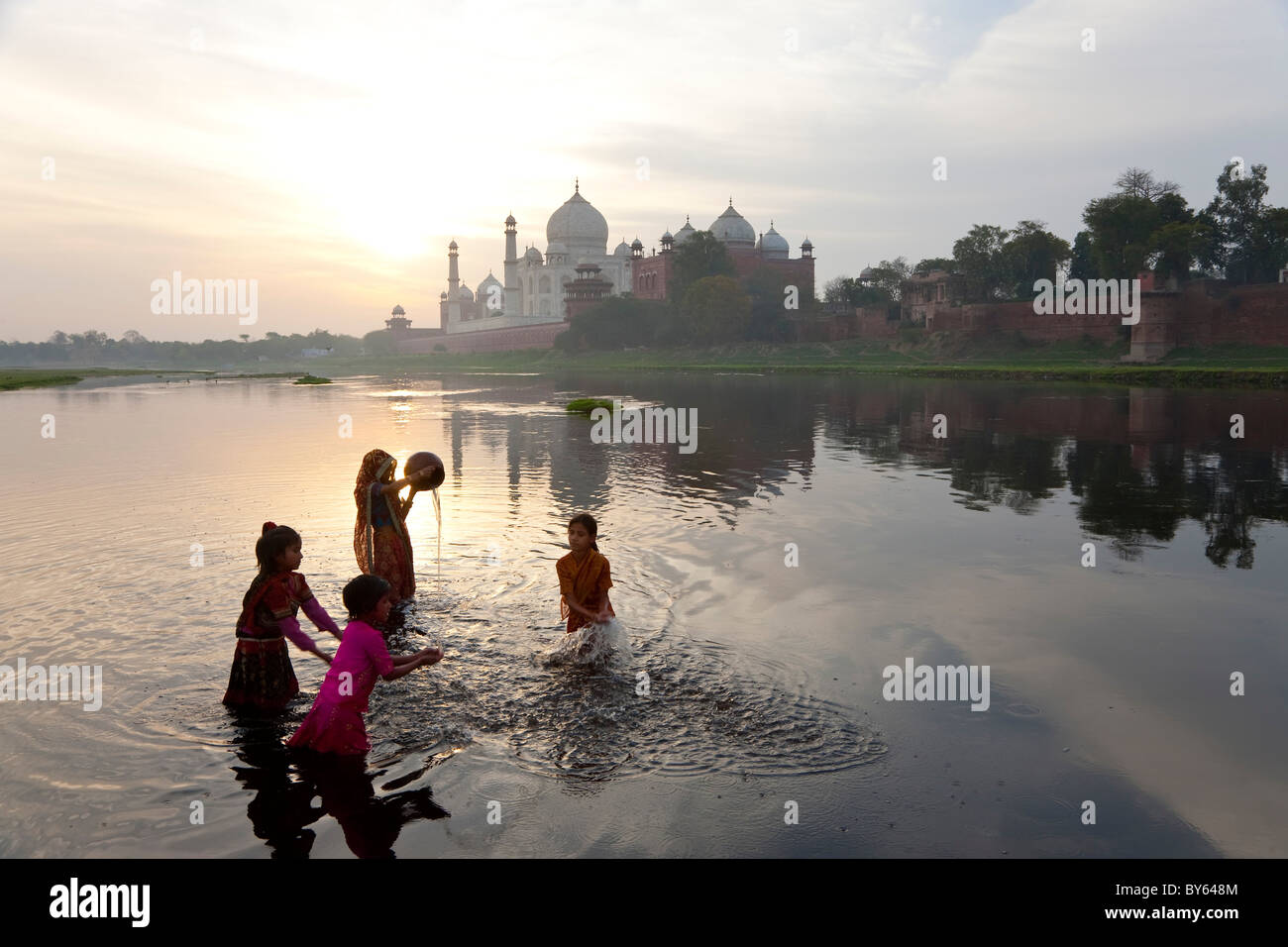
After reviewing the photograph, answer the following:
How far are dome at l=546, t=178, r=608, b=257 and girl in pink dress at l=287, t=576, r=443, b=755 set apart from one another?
83609 millimetres

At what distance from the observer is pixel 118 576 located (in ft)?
24.5

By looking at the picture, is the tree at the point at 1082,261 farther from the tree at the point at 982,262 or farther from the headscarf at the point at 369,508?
the headscarf at the point at 369,508

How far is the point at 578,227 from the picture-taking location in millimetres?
84938

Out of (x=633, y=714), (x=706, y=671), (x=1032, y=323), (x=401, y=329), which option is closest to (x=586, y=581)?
(x=706, y=671)

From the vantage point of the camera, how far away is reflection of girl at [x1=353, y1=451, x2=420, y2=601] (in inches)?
260

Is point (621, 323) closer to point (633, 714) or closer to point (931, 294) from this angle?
point (931, 294)

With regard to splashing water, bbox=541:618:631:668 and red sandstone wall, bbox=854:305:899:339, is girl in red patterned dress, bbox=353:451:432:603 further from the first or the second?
red sandstone wall, bbox=854:305:899:339

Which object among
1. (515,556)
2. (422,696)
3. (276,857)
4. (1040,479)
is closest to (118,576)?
(515,556)

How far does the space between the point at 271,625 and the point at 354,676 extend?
2.32 feet

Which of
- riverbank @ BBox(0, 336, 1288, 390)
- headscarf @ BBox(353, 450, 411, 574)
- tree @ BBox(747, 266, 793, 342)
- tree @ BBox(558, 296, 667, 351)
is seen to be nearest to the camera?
headscarf @ BBox(353, 450, 411, 574)

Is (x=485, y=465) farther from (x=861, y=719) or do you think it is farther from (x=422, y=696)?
(x=861, y=719)

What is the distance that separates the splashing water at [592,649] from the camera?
5.57 metres

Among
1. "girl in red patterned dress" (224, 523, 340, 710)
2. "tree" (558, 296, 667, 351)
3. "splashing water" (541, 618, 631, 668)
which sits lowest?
"splashing water" (541, 618, 631, 668)

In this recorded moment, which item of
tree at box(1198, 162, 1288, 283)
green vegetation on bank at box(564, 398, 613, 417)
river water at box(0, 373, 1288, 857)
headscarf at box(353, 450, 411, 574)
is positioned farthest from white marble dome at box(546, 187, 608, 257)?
headscarf at box(353, 450, 411, 574)
